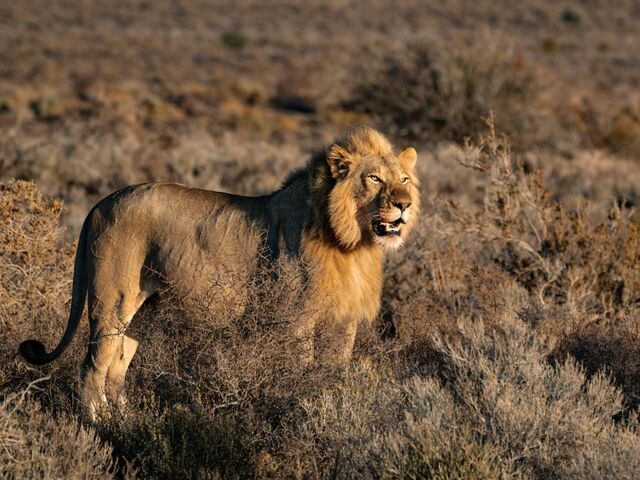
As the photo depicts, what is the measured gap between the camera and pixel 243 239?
6949 mm

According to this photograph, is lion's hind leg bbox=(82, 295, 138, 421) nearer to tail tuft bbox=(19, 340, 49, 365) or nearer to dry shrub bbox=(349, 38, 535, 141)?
tail tuft bbox=(19, 340, 49, 365)

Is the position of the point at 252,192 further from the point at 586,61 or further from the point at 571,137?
the point at 586,61

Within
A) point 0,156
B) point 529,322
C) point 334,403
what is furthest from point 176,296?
point 0,156

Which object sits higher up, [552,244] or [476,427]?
[552,244]

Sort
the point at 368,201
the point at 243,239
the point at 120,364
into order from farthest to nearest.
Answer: the point at 120,364, the point at 243,239, the point at 368,201

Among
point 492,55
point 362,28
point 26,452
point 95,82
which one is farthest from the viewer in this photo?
point 362,28

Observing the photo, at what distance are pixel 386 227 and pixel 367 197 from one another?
265 millimetres

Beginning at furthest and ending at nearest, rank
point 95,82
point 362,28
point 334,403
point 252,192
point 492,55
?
1. point 362,28
2. point 95,82
3. point 492,55
4. point 252,192
5. point 334,403

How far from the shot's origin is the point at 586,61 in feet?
193

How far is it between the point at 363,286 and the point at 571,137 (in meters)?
16.9

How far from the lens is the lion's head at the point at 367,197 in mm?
6723

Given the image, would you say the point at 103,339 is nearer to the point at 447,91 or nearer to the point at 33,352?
the point at 33,352

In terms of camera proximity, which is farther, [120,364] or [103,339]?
[120,364]

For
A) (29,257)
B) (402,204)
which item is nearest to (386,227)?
(402,204)
